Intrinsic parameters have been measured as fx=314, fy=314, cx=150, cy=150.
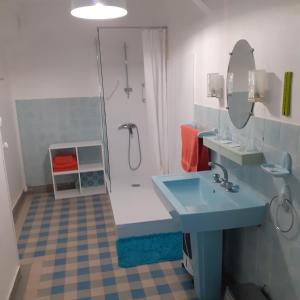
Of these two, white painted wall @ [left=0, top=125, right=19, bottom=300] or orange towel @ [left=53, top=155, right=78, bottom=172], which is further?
orange towel @ [left=53, top=155, right=78, bottom=172]

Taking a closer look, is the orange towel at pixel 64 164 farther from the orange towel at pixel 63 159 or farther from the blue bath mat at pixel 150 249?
the blue bath mat at pixel 150 249

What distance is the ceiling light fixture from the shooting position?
179cm

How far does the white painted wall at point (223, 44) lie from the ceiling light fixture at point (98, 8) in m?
0.75

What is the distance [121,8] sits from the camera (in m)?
1.90

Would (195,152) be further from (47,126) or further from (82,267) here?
(47,126)

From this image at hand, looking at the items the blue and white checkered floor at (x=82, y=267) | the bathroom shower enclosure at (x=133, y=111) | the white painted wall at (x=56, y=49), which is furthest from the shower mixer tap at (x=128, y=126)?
the blue and white checkered floor at (x=82, y=267)

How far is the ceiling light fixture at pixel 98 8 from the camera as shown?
1.79 m

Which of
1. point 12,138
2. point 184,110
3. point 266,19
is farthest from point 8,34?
point 266,19

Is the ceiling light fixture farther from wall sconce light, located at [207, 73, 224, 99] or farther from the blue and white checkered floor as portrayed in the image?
the blue and white checkered floor

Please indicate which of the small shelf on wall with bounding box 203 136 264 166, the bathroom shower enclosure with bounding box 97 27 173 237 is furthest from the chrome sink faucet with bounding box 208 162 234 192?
the bathroom shower enclosure with bounding box 97 27 173 237

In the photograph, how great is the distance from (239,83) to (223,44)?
0.40m

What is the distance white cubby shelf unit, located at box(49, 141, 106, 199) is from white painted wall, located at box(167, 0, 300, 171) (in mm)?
1287

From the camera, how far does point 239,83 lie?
6.88ft

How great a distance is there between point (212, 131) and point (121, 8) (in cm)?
117
